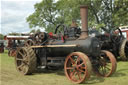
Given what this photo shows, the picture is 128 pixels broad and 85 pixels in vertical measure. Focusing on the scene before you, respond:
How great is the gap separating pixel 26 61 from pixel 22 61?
0.35 metres

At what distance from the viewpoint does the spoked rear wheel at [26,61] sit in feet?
21.5

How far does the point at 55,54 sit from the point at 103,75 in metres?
1.88

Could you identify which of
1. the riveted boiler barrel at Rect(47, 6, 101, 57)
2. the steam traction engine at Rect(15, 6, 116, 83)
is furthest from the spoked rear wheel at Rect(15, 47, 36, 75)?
the riveted boiler barrel at Rect(47, 6, 101, 57)

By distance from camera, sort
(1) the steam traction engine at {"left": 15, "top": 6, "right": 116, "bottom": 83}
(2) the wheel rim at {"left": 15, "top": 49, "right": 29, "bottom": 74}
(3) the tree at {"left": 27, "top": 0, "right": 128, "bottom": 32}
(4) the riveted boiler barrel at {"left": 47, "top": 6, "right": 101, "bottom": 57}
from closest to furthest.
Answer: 1. (1) the steam traction engine at {"left": 15, "top": 6, "right": 116, "bottom": 83}
2. (4) the riveted boiler barrel at {"left": 47, "top": 6, "right": 101, "bottom": 57}
3. (2) the wheel rim at {"left": 15, "top": 49, "right": 29, "bottom": 74}
4. (3) the tree at {"left": 27, "top": 0, "right": 128, "bottom": 32}

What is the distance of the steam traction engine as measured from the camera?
5578 millimetres

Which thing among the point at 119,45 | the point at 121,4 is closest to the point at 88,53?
the point at 119,45

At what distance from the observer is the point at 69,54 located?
5.98m

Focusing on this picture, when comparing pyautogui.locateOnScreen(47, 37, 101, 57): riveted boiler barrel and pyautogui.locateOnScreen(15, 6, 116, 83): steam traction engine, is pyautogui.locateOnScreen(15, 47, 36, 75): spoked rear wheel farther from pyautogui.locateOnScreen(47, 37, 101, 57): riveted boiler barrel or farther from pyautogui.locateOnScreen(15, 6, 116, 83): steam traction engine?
pyautogui.locateOnScreen(47, 37, 101, 57): riveted boiler barrel

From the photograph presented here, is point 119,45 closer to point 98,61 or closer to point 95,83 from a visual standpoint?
point 98,61

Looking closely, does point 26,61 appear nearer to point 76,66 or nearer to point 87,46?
point 76,66

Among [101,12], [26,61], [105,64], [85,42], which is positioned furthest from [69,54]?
[101,12]

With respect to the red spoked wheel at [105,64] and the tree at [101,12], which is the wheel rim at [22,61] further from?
the tree at [101,12]

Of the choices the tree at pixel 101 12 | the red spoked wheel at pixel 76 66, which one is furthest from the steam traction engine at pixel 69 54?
the tree at pixel 101 12

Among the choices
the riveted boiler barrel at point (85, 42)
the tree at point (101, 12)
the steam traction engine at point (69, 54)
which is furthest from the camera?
the tree at point (101, 12)
